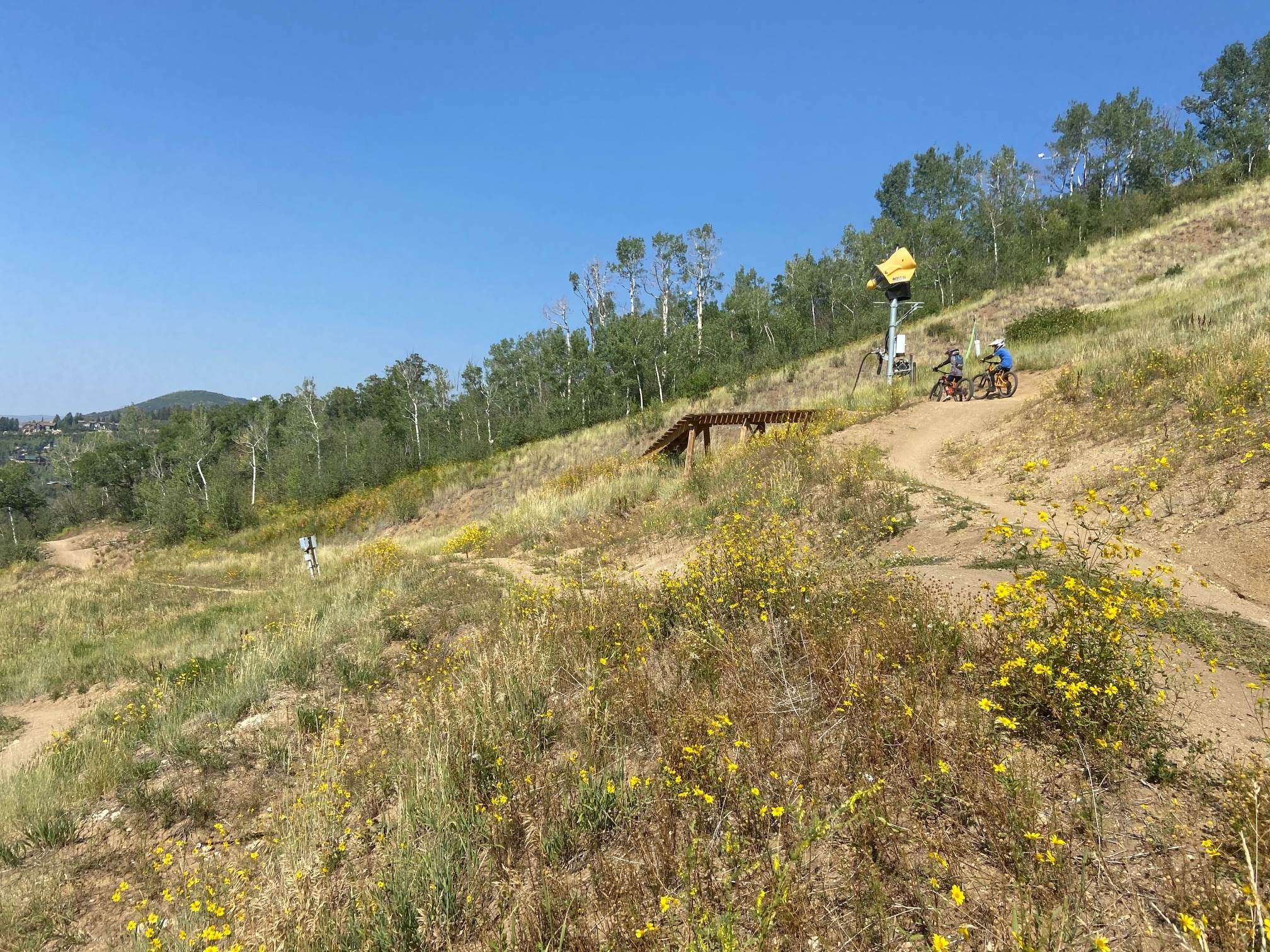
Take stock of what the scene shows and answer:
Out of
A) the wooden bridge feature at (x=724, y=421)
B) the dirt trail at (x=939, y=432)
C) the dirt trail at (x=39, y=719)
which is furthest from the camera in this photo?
the wooden bridge feature at (x=724, y=421)

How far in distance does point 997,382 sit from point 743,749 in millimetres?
14638

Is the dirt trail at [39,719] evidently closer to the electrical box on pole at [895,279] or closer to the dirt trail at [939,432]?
the dirt trail at [939,432]

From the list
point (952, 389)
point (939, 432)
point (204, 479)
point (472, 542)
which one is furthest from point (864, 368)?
point (204, 479)

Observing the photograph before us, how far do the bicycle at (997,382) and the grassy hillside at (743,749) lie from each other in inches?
184

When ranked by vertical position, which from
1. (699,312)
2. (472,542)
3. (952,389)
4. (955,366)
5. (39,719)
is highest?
A: (699,312)

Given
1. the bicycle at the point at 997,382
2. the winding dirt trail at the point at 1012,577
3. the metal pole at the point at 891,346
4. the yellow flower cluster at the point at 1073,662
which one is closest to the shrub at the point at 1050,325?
the metal pole at the point at 891,346

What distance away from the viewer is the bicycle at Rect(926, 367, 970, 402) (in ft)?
48.8

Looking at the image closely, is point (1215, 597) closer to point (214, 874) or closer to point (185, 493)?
point (214, 874)

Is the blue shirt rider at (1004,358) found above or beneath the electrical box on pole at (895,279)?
beneath

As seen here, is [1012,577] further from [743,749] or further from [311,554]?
[311,554]

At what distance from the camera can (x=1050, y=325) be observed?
774 inches

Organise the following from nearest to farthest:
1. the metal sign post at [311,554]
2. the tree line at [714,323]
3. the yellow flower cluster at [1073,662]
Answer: the yellow flower cluster at [1073,662] < the metal sign post at [311,554] < the tree line at [714,323]

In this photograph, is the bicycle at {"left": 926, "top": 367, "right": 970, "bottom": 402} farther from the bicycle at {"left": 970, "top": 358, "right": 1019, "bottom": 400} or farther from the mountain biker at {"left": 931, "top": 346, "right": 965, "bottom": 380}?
the bicycle at {"left": 970, "top": 358, "right": 1019, "bottom": 400}

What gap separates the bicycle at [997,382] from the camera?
47.4 ft
